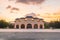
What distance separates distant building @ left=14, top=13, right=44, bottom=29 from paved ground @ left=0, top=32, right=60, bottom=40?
179 mm

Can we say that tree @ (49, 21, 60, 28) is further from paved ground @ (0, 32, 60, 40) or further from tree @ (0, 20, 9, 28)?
tree @ (0, 20, 9, 28)

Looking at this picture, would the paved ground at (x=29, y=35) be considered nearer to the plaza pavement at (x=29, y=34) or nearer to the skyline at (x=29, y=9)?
the plaza pavement at (x=29, y=34)

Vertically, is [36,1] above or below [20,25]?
above

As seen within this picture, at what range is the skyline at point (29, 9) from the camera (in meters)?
4.09

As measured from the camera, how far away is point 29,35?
164 inches

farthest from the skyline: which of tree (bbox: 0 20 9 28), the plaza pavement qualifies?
the plaza pavement

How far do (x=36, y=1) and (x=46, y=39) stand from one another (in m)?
1.05

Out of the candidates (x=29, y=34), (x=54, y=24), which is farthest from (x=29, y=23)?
(x=54, y=24)

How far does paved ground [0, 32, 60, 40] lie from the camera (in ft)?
13.5

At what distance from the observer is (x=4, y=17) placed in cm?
408

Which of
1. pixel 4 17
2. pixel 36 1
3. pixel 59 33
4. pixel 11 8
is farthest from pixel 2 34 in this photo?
pixel 59 33

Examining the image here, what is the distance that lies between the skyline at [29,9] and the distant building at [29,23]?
0.36 feet

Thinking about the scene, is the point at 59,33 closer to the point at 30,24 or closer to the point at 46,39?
the point at 46,39

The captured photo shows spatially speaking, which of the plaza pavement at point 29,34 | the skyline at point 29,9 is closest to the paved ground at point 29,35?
the plaza pavement at point 29,34
